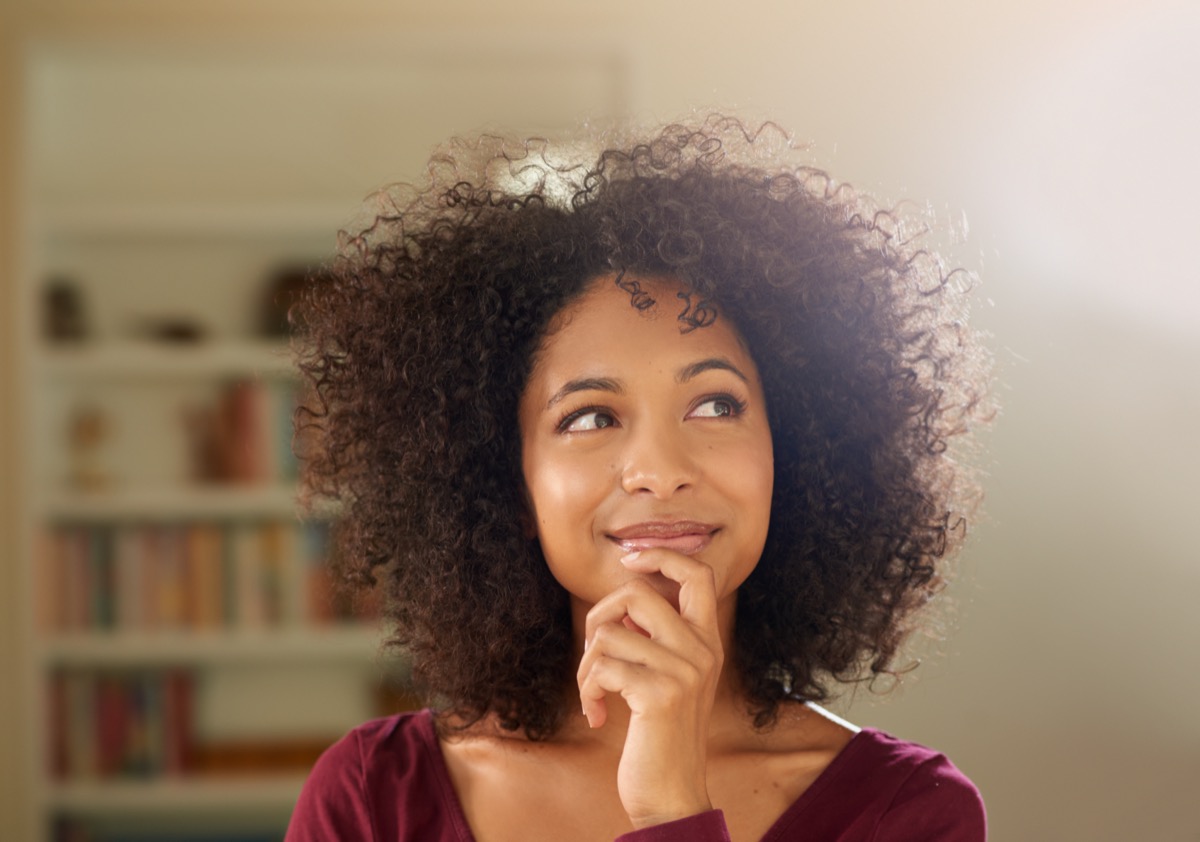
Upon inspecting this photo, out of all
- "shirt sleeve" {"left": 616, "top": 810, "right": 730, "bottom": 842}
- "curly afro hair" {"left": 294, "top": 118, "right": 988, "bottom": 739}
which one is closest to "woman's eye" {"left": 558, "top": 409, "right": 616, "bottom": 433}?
"curly afro hair" {"left": 294, "top": 118, "right": 988, "bottom": 739}

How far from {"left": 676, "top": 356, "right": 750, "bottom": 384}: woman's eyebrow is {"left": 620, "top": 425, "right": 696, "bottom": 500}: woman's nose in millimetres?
46

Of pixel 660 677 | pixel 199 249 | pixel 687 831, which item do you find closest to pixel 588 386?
pixel 660 677

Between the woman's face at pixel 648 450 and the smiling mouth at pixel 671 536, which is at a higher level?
the woman's face at pixel 648 450

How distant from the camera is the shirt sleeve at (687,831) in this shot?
0.96 m

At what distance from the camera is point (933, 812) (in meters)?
1.11

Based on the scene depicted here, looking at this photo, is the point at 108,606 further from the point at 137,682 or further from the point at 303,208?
the point at 303,208

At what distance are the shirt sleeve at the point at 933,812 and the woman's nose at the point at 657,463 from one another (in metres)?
0.35

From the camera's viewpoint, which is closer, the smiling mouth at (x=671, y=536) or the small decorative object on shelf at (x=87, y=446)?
the smiling mouth at (x=671, y=536)

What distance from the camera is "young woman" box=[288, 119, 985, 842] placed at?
42.6 inches

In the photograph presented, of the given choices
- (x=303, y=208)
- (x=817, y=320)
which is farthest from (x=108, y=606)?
(x=817, y=320)

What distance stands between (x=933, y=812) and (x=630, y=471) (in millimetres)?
401

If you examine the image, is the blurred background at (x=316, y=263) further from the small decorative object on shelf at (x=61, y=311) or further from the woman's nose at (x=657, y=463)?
the woman's nose at (x=657, y=463)

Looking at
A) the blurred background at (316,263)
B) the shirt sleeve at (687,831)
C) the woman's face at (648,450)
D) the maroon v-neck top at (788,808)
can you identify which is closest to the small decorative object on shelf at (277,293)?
the blurred background at (316,263)

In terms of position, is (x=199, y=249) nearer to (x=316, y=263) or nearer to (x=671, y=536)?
(x=316, y=263)
